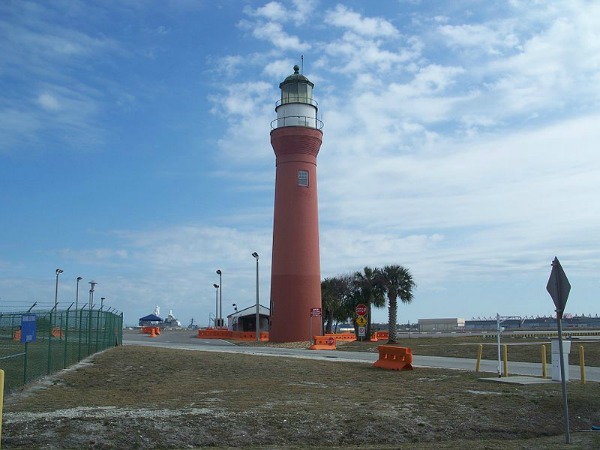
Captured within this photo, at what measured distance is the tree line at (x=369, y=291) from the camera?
156 feet

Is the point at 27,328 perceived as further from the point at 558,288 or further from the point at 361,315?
the point at 361,315

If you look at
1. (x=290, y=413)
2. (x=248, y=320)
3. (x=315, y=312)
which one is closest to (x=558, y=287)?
(x=290, y=413)

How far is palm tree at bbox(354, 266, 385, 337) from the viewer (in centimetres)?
4909

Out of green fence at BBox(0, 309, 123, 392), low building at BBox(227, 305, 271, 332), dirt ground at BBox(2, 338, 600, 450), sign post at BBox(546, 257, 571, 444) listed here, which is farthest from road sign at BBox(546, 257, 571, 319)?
low building at BBox(227, 305, 271, 332)

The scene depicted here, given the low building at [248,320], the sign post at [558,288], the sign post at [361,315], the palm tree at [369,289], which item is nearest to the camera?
the sign post at [558,288]

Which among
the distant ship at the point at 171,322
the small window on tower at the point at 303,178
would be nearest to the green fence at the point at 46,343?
the small window on tower at the point at 303,178

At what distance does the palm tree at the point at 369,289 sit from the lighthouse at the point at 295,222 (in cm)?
658

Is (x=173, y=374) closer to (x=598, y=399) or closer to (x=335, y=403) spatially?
(x=335, y=403)

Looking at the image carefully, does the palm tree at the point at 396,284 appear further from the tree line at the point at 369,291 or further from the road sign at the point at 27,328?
the road sign at the point at 27,328

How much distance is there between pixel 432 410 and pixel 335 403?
1922 mm

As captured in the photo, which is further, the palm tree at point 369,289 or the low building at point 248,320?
the low building at point 248,320

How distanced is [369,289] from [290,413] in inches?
1527

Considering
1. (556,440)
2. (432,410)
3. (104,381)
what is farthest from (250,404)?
(104,381)

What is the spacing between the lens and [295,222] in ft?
142
